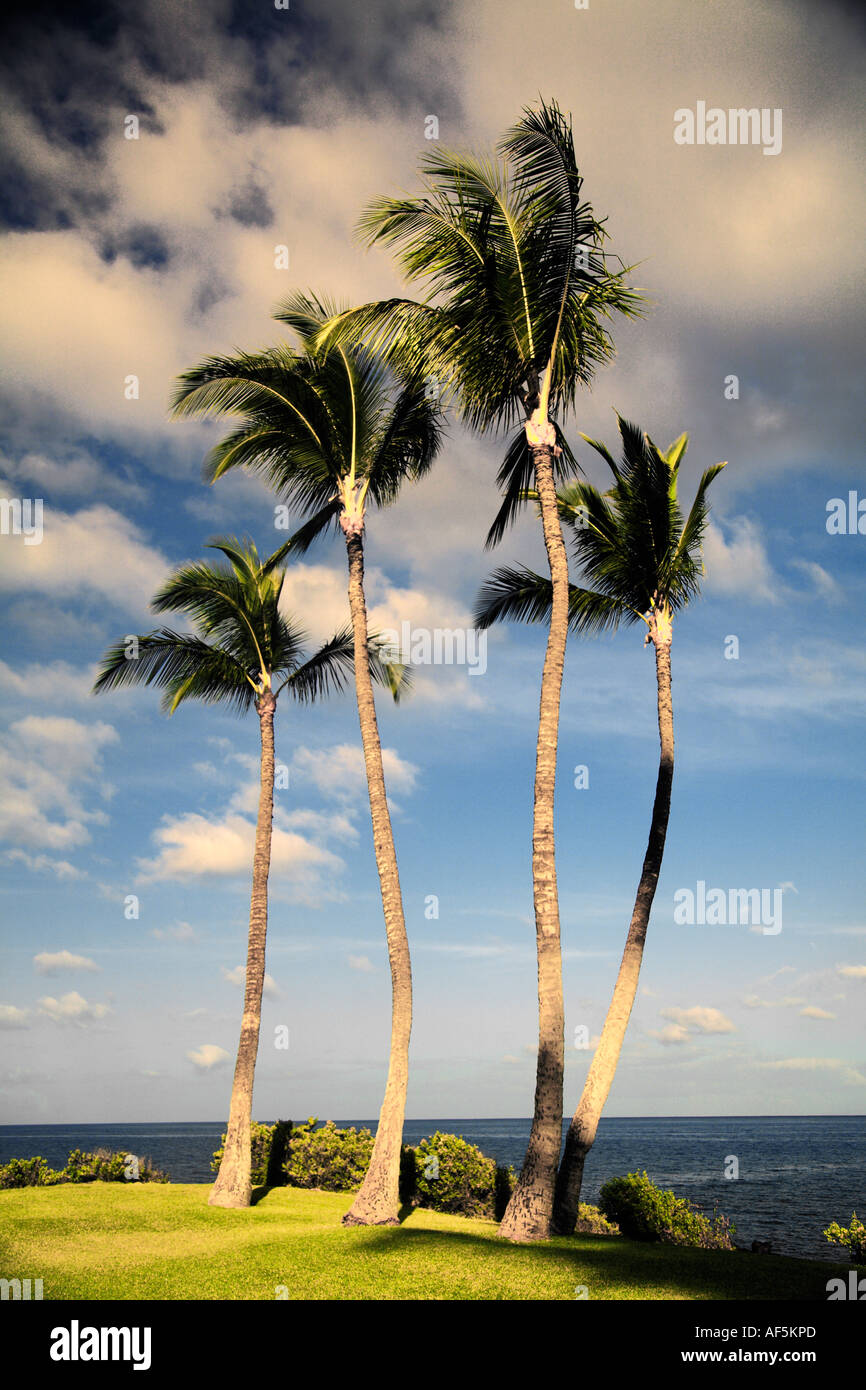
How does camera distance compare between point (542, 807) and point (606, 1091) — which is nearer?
point (542, 807)

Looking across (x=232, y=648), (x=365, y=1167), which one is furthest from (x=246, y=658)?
(x=365, y=1167)

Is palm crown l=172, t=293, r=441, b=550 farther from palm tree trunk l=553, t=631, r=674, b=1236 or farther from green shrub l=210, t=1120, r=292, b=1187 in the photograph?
green shrub l=210, t=1120, r=292, b=1187

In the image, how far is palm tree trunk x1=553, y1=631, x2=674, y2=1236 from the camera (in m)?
13.3

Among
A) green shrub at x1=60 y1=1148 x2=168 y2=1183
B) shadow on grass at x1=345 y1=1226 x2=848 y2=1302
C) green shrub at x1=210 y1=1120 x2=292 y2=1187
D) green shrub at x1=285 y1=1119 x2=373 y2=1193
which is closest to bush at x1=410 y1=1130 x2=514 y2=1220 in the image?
green shrub at x1=285 y1=1119 x2=373 y2=1193

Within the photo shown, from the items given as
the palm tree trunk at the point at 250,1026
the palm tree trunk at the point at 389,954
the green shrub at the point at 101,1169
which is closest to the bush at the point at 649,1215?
the palm tree trunk at the point at 389,954

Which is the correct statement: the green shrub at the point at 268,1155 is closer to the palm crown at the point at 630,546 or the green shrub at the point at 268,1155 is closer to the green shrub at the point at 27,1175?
the green shrub at the point at 27,1175

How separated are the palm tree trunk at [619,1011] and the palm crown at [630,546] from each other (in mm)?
1790

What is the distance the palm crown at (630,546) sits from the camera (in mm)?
17672

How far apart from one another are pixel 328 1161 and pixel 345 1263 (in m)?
11.9

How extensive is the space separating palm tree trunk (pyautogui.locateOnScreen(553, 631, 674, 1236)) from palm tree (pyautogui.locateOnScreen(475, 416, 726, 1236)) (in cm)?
2
